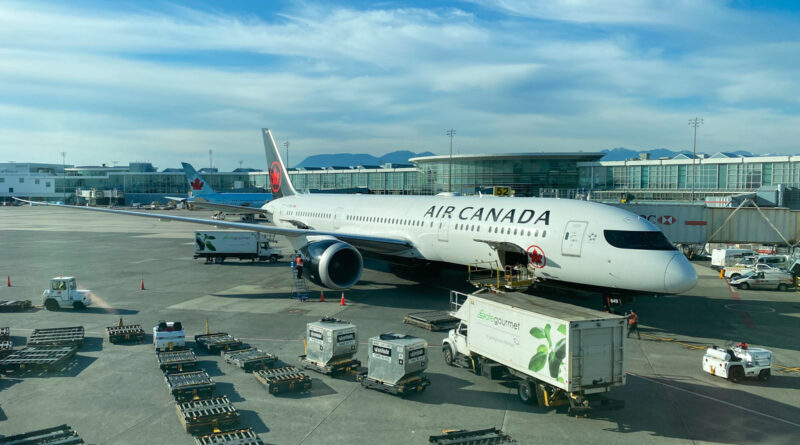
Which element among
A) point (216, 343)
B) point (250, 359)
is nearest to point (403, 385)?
point (250, 359)

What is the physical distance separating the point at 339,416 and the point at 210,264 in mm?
28673

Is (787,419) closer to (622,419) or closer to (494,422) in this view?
(622,419)

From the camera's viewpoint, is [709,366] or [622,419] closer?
[622,419]

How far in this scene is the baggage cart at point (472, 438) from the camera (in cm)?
1134

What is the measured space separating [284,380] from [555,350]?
7.21 m

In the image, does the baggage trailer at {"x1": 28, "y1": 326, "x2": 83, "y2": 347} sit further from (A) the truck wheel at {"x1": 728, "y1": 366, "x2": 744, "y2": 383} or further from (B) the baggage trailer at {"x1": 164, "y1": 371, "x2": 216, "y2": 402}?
(A) the truck wheel at {"x1": 728, "y1": 366, "x2": 744, "y2": 383}

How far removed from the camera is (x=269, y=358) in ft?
55.9

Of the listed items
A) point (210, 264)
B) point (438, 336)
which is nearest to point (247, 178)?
point (210, 264)

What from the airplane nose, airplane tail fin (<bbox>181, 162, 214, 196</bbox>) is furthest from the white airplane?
airplane tail fin (<bbox>181, 162, 214, 196</bbox>)

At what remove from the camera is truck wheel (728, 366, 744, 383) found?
16.0 m

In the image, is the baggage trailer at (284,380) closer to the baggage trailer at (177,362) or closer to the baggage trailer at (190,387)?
the baggage trailer at (190,387)

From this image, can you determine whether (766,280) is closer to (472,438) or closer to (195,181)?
(472,438)

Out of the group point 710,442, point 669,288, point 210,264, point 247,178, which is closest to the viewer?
point 710,442

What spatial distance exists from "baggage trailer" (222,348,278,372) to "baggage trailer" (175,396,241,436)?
321cm
